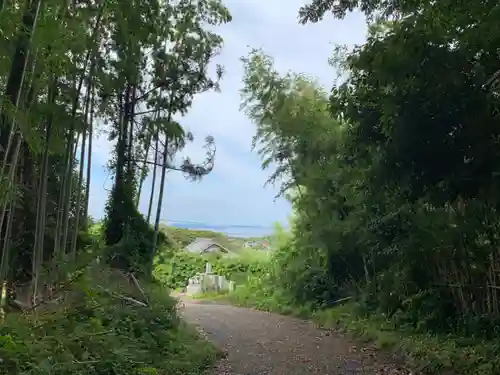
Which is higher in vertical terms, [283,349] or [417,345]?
[417,345]

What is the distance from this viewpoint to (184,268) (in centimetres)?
2331

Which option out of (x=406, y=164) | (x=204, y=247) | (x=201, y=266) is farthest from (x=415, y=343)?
(x=204, y=247)

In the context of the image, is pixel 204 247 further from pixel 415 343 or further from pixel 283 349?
pixel 415 343

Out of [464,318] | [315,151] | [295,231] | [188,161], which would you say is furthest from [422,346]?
[295,231]

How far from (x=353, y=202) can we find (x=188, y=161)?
328cm

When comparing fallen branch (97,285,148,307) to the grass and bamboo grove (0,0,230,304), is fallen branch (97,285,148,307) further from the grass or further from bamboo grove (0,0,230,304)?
the grass

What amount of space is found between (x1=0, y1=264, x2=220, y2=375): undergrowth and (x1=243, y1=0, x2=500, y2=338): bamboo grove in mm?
2978

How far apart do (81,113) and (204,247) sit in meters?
21.1

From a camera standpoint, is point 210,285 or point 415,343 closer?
point 415,343

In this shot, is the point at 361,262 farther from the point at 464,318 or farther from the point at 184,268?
the point at 184,268

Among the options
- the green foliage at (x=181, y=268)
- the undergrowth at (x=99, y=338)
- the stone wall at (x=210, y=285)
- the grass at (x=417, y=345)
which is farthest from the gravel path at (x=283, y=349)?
the green foliage at (x=181, y=268)

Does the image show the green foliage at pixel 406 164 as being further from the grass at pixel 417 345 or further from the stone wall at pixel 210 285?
the stone wall at pixel 210 285

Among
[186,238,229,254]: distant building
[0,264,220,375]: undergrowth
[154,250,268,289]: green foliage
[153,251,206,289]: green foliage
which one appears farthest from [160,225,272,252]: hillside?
[0,264,220,375]: undergrowth

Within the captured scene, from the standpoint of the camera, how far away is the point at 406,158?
16.9 ft
